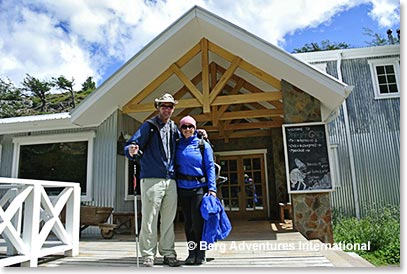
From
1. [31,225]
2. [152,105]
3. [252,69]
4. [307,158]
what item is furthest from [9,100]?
[307,158]

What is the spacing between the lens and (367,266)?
255 centimetres

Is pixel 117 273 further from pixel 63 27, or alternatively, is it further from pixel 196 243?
pixel 63 27

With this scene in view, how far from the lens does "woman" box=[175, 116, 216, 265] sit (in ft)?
9.11

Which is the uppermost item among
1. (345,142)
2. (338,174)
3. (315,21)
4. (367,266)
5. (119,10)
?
(119,10)

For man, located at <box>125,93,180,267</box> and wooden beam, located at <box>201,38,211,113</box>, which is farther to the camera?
wooden beam, located at <box>201,38,211,113</box>

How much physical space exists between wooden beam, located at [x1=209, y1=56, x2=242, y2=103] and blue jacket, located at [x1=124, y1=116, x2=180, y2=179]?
7.67 feet

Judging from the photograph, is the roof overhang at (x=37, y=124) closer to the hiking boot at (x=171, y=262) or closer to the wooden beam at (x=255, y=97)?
the wooden beam at (x=255, y=97)

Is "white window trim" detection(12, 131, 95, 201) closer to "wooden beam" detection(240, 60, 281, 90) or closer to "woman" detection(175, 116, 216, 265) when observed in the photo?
"wooden beam" detection(240, 60, 281, 90)

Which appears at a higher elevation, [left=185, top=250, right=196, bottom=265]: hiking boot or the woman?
the woman

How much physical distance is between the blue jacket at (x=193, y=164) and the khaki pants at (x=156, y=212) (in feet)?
0.41

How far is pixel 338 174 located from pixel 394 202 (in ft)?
4.68

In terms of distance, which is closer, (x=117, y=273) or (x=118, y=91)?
(x=117, y=273)

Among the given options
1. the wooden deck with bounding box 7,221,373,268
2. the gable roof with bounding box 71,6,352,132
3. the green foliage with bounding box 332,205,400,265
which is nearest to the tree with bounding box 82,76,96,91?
the gable roof with bounding box 71,6,352,132

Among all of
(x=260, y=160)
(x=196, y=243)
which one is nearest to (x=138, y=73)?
(x=196, y=243)
